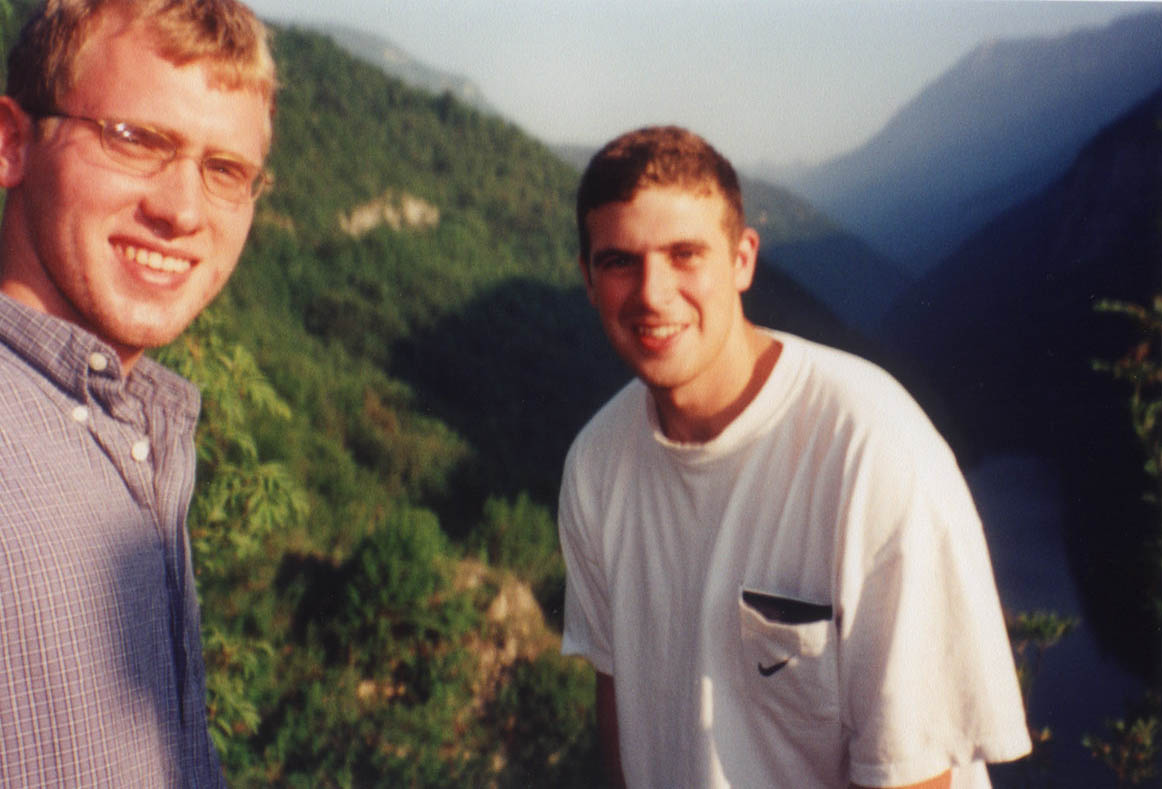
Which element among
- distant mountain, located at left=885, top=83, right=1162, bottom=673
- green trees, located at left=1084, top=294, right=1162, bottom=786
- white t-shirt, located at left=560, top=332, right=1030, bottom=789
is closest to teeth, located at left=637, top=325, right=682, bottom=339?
white t-shirt, located at left=560, top=332, right=1030, bottom=789

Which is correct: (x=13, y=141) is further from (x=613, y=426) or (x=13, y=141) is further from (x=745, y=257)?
(x=745, y=257)

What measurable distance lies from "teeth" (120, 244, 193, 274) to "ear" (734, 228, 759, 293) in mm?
1123

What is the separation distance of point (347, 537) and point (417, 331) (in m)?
1.98

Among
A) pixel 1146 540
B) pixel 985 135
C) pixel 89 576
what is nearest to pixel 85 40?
pixel 89 576

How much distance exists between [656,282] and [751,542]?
21.5 inches

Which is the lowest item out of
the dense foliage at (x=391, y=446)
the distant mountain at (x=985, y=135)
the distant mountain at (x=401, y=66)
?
the dense foliage at (x=391, y=446)

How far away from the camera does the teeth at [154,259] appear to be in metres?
1.23

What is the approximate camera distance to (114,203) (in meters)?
1.22

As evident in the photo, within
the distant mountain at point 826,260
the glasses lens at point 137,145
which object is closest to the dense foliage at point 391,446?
the distant mountain at point 826,260

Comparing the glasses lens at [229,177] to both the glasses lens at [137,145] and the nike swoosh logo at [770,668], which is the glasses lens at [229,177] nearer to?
the glasses lens at [137,145]

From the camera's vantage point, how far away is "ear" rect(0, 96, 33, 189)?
4.09 ft

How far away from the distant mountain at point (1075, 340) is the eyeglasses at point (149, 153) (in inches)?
140

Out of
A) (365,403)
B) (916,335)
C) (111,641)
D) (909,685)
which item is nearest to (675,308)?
(909,685)

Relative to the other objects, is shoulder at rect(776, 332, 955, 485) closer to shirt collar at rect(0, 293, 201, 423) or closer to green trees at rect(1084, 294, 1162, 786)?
shirt collar at rect(0, 293, 201, 423)
